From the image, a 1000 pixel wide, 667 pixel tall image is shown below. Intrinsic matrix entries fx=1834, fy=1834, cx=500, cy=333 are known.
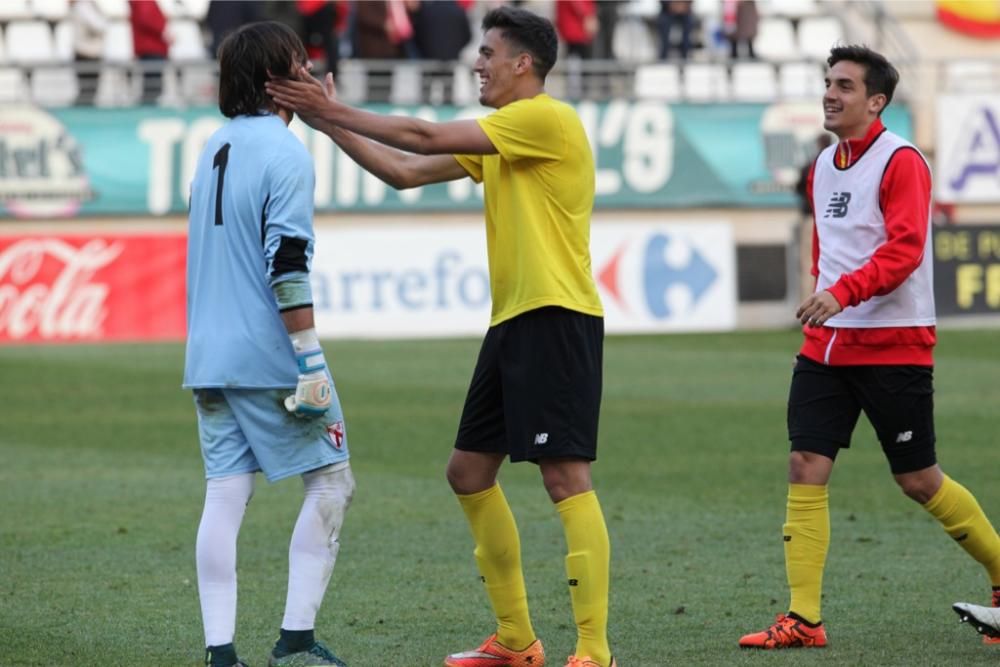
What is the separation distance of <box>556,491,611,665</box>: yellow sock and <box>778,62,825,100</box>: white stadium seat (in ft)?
75.3

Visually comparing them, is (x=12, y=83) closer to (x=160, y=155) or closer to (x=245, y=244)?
(x=160, y=155)

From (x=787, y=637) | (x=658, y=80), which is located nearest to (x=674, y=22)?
(x=658, y=80)

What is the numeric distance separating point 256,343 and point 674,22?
75.6 ft

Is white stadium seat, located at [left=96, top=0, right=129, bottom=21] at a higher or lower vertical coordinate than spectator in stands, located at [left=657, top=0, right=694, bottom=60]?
higher

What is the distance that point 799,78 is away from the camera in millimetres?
28250

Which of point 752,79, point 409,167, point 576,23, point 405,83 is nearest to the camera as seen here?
point 409,167

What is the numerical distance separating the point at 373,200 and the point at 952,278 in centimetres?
812

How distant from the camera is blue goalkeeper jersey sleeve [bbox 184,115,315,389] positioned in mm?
5531

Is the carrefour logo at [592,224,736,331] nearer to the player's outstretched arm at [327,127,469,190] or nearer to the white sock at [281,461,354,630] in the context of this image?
the player's outstretched arm at [327,127,469,190]

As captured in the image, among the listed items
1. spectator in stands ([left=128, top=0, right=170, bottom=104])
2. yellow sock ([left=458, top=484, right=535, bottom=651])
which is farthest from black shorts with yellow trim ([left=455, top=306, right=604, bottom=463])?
spectator in stands ([left=128, top=0, right=170, bottom=104])

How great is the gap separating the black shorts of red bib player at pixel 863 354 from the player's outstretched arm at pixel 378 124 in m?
1.53

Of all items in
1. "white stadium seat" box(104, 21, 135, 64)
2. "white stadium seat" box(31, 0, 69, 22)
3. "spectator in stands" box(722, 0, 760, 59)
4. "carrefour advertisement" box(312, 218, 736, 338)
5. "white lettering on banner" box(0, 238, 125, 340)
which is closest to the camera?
"white lettering on banner" box(0, 238, 125, 340)

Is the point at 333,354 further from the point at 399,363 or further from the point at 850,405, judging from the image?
the point at 850,405

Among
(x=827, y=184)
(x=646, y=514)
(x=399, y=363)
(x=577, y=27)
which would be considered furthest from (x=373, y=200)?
(x=827, y=184)
